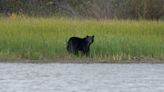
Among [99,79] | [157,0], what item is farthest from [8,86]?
[157,0]

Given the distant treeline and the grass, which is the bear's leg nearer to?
the grass

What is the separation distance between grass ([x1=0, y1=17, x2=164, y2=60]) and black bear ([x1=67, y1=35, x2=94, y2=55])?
0.16 m

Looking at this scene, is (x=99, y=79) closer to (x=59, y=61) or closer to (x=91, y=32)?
(x=59, y=61)

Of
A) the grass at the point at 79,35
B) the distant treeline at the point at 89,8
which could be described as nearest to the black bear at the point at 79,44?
the grass at the point at 79,35

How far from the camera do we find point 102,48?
1512cm

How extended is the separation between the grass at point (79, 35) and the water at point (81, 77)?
41.1 inches

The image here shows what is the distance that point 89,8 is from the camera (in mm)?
25172

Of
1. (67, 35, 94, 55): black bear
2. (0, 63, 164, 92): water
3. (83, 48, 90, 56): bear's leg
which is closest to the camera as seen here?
(0, 63, 164, 92): water

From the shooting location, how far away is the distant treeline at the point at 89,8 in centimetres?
2386

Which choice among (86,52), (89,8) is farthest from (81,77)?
(89,8)

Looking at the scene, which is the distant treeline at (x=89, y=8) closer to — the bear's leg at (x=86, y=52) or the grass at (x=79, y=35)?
the grass at (x=79, y=35)

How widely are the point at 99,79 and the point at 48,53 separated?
3.50 m

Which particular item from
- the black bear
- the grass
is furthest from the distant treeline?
the black bear

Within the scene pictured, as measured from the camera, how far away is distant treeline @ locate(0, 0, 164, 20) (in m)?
23.9
